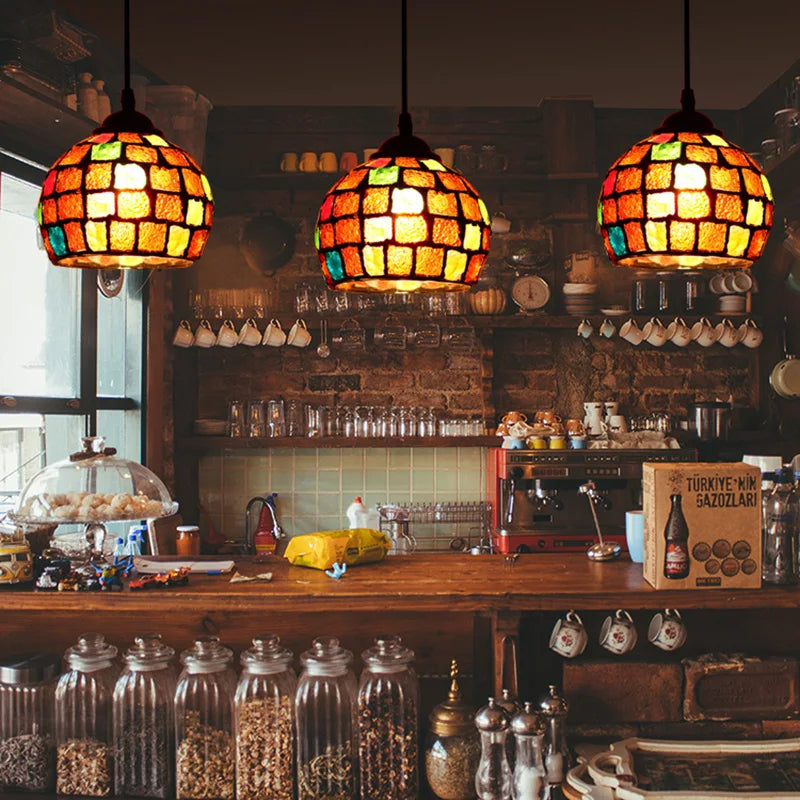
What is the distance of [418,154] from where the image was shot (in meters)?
2.03

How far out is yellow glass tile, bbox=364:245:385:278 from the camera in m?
1.96

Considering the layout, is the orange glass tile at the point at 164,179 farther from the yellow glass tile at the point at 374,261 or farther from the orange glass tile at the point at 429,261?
the orange glass tile at the point at 429,261

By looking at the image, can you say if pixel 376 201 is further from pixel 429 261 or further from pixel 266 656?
pixel 266 656

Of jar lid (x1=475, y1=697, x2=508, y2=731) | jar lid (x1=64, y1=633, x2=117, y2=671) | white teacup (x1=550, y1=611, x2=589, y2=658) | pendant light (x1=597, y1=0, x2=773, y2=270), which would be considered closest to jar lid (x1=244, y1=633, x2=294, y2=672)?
jar lid (x1=64, y1=633, x2=117, y2=671)

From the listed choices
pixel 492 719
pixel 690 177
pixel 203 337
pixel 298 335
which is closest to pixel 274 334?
pixel 298 335

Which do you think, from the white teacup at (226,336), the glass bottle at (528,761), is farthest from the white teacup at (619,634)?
the white teacup at (226,336)

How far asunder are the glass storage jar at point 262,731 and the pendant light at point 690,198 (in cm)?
135

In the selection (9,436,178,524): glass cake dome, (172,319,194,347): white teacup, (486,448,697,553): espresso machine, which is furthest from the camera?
(172,319,194,347): white teacup

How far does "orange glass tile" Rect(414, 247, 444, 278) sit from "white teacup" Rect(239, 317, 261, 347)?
376cm

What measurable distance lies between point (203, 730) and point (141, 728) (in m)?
0.17

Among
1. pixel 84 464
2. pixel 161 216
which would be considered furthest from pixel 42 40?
pixel 161 216

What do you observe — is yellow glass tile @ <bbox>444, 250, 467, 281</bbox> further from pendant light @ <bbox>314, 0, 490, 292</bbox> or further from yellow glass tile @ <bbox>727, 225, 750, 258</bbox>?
yellow glass tile @ <bbox>727, 225, 750, 258</bbox>

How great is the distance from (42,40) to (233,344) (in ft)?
7.30

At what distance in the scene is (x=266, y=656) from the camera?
2375 millimetres
